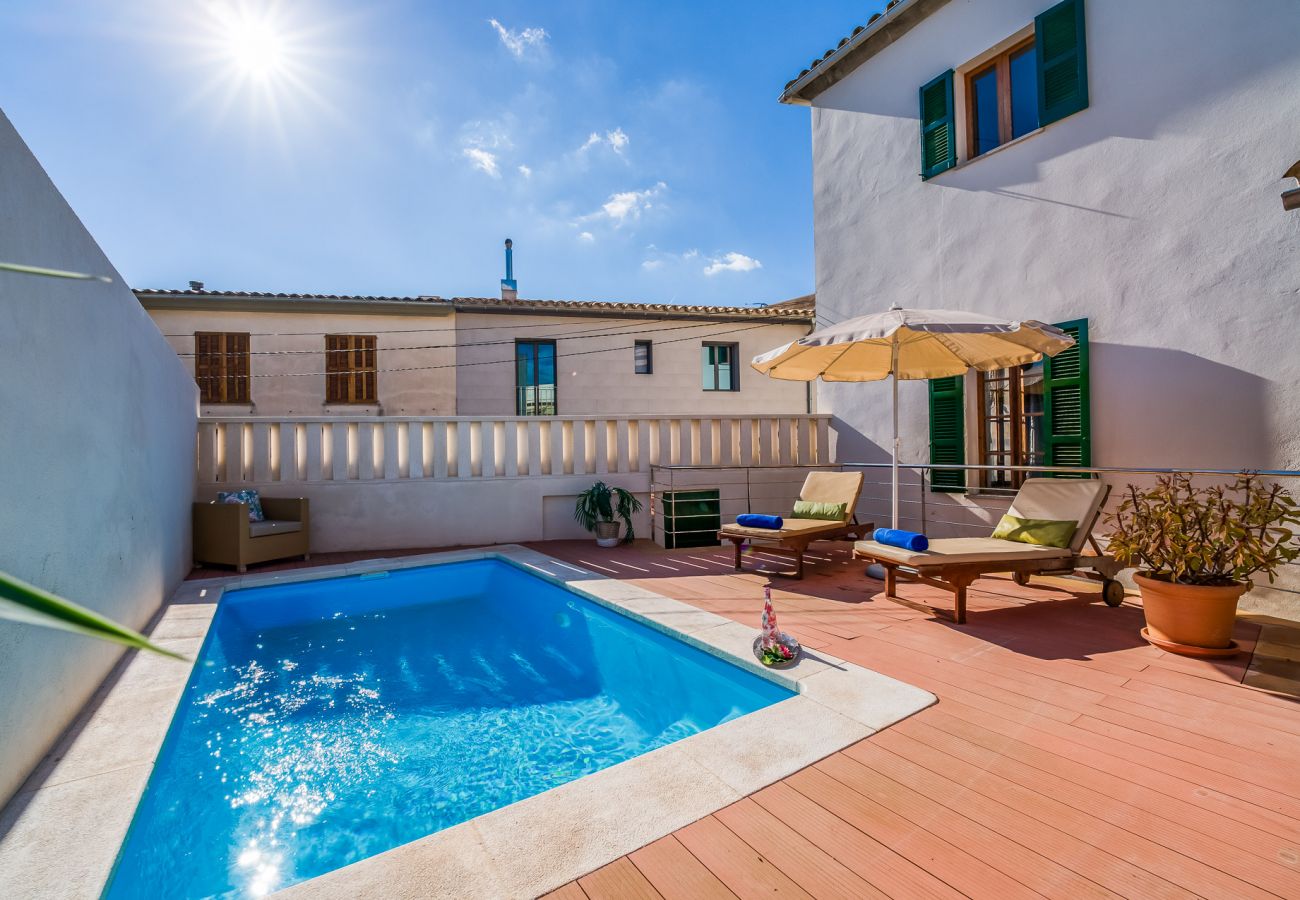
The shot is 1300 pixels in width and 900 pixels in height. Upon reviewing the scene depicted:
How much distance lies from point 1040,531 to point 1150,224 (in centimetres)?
281

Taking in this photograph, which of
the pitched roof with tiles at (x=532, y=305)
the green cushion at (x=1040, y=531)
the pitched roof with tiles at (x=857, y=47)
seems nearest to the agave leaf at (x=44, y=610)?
the green cushion at (x=1040, y=531)

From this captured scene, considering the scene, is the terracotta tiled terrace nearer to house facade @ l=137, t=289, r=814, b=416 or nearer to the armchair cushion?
the armchair cushion

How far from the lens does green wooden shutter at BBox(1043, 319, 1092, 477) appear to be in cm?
561

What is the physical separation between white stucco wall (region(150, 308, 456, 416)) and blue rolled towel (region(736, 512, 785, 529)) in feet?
24.4

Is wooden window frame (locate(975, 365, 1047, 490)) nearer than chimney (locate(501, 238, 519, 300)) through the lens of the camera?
Yes

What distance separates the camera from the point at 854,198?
26.1ft

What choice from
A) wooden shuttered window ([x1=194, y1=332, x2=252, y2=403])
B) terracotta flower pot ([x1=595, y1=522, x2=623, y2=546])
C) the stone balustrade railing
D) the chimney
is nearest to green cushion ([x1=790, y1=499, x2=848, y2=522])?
the stone balustrade railing

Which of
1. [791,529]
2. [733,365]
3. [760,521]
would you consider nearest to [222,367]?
[733,365]

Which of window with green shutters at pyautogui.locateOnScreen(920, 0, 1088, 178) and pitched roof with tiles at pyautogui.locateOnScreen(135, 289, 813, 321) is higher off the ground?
window with green shutters at pyautogui.locateOnScreen(920, 0, 1088, 178)

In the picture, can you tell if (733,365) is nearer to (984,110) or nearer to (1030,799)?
(984,110)

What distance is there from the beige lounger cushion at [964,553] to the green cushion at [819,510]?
54.7 inches

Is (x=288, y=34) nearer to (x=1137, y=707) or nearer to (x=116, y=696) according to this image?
(x=116, y=696)

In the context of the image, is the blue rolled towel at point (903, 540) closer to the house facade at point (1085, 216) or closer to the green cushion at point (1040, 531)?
the green cushion at point (1040, 531)

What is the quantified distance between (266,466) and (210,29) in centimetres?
451
